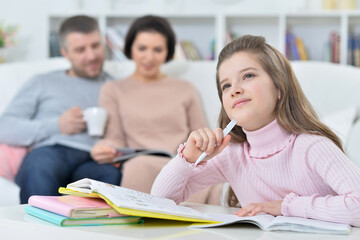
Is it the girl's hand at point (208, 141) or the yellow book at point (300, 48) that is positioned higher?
the girl's hand at point (208, 141)

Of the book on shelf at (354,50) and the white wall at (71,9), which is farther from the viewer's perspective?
the white wall at (71,9)

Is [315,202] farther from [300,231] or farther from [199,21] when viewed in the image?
[199,21]

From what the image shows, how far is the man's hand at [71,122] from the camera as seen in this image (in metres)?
2.48

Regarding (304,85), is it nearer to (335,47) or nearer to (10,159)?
(10,159)

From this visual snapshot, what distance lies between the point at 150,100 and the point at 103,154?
39 centimetres

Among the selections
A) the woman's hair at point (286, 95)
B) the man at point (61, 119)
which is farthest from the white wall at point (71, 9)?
the woman's hair at point (286, 95)

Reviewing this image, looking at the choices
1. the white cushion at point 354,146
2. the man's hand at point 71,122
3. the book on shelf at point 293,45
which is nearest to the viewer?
the white cushion at point 354,146

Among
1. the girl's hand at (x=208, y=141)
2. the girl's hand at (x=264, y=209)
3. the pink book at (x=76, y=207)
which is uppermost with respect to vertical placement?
the girl's hand at (x=208, y=141)

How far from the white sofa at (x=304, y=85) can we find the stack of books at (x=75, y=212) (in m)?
0.81

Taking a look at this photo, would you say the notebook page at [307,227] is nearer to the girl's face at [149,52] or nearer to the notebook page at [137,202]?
the notebook page at [137,202]

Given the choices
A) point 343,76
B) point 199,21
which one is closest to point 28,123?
point 343,76

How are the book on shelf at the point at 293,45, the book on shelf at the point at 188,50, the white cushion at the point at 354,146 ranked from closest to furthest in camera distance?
the white cushion at the point at 354,146 → the book on shelf at the point at 293,45 → the book on shelf at the point at 188,50

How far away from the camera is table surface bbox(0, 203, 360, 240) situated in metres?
0.92

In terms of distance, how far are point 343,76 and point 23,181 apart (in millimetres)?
1305
